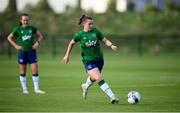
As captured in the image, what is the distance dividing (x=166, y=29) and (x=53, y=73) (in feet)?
81.8

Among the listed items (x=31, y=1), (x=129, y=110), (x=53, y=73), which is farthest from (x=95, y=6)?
(x=129, y=110)

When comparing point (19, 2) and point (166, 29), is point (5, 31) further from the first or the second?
point (166, 29)

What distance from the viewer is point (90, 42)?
61.1ft

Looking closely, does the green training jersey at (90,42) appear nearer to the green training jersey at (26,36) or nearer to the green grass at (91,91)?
the green grass at (91,91)

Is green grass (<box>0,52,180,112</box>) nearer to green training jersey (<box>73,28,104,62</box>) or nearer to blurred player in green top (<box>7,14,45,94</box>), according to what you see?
blurred player in green top (<box>7,14,45,94</box>)

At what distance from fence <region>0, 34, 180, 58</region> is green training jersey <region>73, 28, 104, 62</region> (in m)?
31.2

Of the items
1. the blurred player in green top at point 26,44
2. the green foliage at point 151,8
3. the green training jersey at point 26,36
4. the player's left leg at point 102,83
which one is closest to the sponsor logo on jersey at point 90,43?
the player's left leg at point 102,83

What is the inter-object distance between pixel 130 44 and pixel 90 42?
33205 millimetres

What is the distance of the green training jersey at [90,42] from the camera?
1859 centimetres

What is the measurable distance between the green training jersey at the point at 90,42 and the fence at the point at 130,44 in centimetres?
3119

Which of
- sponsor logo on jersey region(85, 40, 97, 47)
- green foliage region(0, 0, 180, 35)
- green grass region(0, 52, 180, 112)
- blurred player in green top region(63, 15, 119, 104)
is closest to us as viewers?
green grass region(0, 52, 180, 112)

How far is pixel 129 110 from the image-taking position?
16719mm

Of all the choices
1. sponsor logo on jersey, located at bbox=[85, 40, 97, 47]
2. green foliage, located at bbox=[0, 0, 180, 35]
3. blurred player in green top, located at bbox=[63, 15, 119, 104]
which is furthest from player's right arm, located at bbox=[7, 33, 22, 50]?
green foliage, located at bbox=[0, 0, 180, 35]

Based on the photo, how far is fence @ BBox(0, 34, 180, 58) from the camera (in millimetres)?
50500
